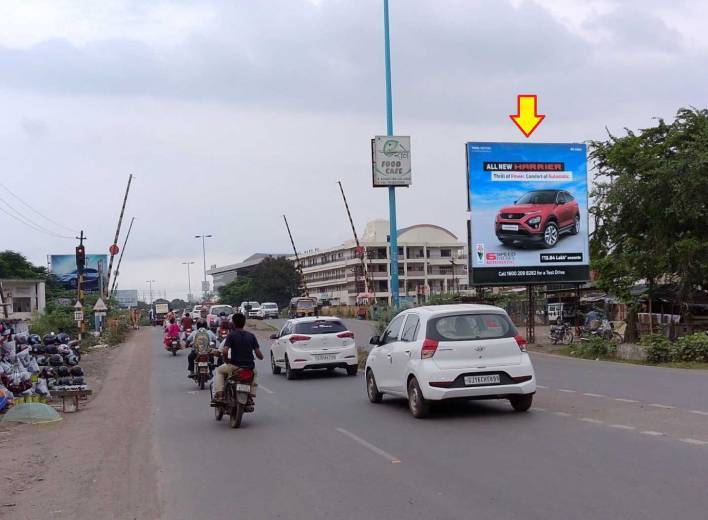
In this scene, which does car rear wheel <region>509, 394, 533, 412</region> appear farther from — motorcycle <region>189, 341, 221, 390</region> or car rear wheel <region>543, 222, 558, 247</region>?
car rear wheel <region>543, 222, 558, 247</region>

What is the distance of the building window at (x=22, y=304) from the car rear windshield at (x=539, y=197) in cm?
6197

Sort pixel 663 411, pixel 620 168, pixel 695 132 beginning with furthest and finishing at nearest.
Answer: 1. pixel 620 168
2. pixel 695 132
3. pixel 663 411

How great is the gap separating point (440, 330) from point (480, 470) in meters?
3.99

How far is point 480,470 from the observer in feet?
26.2

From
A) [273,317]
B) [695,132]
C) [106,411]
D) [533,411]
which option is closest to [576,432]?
[533,411]

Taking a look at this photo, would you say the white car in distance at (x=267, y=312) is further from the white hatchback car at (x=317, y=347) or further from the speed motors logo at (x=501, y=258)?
the white hatchback car at (x=317, y=347)

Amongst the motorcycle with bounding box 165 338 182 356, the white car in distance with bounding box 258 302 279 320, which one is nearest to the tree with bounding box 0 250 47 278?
the white car in distance with bounding box 258 302 279 320

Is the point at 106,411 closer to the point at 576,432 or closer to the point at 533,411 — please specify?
the point at 533,411

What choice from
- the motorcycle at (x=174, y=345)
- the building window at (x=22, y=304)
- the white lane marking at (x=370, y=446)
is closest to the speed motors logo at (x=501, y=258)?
the motorcycle at (x=174, y=345)

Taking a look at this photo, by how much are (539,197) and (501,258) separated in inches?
102

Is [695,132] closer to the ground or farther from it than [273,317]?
farther from it

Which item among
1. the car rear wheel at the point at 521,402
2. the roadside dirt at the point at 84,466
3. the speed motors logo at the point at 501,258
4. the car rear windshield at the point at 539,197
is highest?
the car rear windshield at the point at 539,197

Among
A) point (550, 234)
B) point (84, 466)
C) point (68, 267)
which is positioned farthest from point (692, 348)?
point (68, 267)

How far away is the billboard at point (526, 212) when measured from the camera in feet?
92.7
